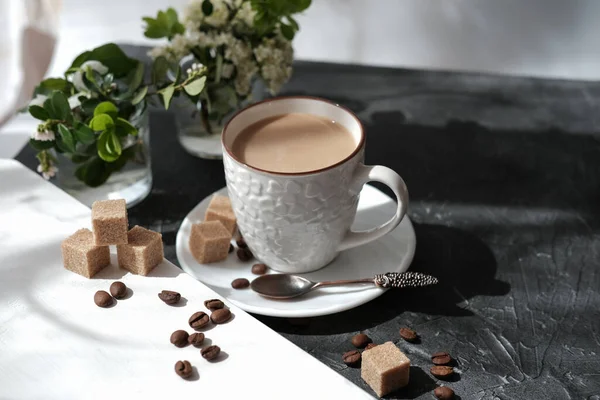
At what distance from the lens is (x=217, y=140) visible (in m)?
1.67

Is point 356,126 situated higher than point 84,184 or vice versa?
point 356,126

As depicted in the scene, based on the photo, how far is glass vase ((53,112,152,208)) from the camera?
1.50m

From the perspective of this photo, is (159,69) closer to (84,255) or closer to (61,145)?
(61,145)

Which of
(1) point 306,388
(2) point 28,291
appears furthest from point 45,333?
(1) point 306,388

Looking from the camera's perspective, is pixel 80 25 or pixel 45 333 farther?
pixel 80 25

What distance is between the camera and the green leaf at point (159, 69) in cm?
150

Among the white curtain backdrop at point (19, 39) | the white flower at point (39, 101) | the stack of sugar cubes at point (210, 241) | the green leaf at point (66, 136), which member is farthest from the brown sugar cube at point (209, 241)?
the white curtain backdrop at point (19, 39)

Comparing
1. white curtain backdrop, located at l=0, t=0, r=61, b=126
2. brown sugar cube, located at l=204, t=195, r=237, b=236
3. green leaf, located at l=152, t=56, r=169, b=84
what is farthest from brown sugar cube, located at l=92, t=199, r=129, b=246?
white curtain backdrop, located at l=0, t=0, r=61, b=126

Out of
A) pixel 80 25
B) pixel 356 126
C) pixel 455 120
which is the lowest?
pixel 80 25

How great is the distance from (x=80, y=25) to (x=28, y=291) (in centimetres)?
194

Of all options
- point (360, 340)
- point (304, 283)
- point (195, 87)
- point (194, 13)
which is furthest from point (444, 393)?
point (194, 13)

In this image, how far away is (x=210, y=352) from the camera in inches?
43.4

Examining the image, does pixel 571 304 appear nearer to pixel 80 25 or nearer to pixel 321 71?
pixel 321 71

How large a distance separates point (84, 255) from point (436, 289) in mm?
Result: 561
